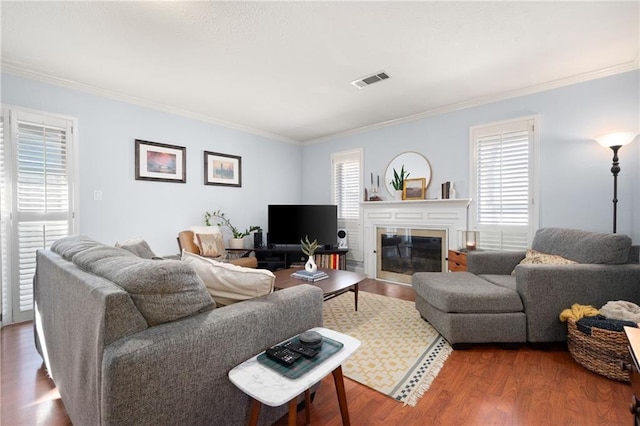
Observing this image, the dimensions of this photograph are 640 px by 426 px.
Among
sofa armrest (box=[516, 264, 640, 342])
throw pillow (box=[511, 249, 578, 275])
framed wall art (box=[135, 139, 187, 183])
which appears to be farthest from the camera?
framed wall art (box=[135, 139, 187, 183])

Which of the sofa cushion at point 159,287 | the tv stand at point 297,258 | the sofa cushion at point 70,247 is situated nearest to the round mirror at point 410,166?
the tv stand at point 297,258

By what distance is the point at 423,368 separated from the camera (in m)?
1.99

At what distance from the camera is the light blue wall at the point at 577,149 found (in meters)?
2.76

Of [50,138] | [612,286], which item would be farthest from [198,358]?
[50,138]

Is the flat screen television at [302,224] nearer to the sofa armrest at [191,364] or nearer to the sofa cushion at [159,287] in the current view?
the sofa armrest at [191,364]

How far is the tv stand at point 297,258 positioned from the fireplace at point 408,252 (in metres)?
0.61

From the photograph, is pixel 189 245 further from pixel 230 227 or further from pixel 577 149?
pixel 577 149

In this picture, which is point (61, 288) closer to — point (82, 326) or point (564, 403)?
point (82, 326)

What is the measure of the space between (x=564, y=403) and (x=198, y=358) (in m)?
1.98

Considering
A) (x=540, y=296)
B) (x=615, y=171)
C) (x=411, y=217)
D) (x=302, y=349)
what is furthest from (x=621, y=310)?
(x=411, y=217)

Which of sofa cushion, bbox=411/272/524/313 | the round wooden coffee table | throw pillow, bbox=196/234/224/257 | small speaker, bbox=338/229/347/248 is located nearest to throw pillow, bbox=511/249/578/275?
sofa cushion, bbox=411/272/524/313

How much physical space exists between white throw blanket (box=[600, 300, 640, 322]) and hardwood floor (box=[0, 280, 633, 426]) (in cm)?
42

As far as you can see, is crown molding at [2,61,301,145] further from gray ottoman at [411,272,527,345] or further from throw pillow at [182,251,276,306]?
gray ottoman at [411,272,527,345]

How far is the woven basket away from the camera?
1.79 m
